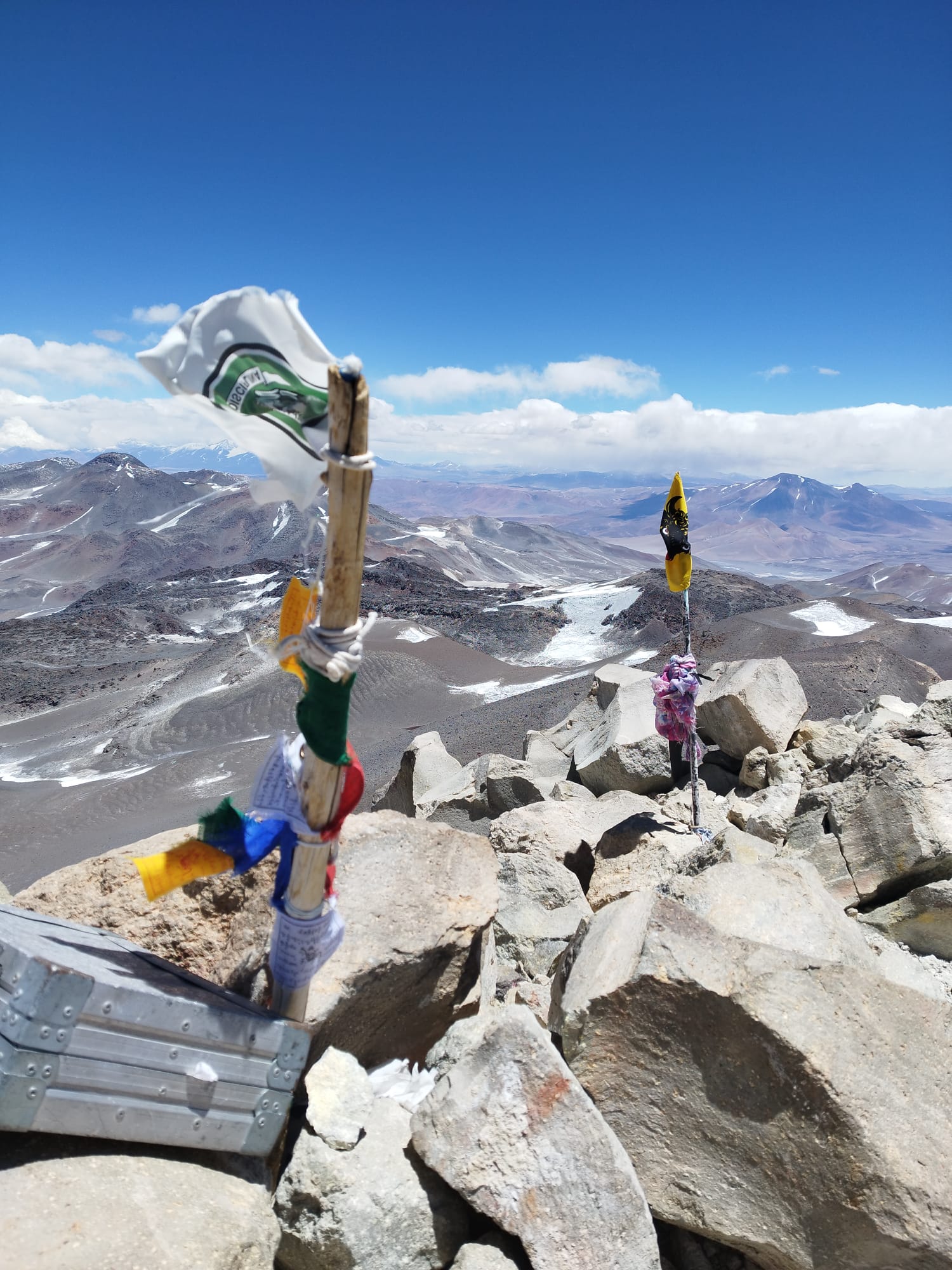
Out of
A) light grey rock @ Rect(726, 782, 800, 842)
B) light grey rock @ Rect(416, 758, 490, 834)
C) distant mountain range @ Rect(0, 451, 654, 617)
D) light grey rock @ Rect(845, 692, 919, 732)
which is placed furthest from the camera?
distant mountain range @ Rect(0, 451, 654, 617)

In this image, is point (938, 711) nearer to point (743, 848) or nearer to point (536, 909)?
point (743, 848)

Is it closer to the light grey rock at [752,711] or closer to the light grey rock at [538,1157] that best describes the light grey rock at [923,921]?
the light grey rock at [538,1157]

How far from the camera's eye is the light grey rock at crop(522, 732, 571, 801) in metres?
9.05

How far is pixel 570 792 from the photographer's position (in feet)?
23.4

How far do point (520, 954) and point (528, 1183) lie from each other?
1.77 metres

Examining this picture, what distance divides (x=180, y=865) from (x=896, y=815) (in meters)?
3.76

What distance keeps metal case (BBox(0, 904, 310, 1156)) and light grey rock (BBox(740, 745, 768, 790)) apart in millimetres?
5130

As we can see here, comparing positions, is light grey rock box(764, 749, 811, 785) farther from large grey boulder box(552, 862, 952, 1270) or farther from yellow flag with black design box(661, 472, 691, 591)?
large grey boulder box(552, 862, 952, 1270)

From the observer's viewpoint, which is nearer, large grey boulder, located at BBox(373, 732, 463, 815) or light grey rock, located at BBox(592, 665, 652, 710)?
large grey boulder, located at BBox(373, 732, 463, 815)

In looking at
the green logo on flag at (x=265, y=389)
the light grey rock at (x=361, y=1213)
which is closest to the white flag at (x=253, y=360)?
the green logo on flag at (x=265, y=389)

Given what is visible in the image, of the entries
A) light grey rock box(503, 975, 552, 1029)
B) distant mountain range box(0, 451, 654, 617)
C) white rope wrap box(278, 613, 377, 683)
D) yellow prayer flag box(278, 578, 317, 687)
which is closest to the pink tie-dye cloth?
light grey rock box(503, 975, 552, 1029)

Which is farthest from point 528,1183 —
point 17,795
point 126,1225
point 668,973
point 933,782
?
point 17,795

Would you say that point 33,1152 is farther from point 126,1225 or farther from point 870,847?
point 870,847

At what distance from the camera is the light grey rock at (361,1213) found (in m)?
2.09
